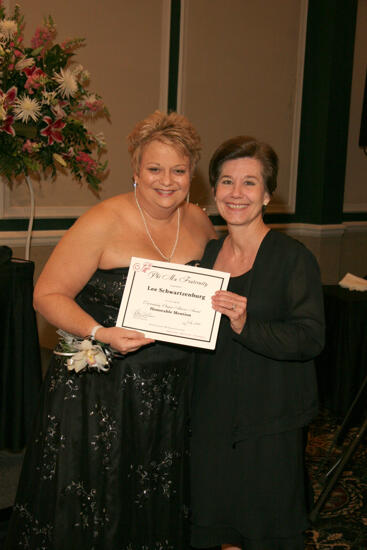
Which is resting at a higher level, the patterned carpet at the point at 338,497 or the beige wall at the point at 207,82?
the beige wall at the point at 207,82

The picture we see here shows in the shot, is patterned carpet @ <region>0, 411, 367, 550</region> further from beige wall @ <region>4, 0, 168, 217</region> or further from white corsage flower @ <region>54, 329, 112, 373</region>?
beige wall @ <region>4, 0, 168, 217</region>

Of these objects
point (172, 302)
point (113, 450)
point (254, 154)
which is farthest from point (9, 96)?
point (113, 450)

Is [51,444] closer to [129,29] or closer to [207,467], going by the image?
[207,467]

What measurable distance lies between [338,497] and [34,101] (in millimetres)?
2782

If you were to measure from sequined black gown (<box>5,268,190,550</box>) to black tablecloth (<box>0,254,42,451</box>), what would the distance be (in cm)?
126

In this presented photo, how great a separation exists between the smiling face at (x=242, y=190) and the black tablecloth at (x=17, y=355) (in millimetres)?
1770

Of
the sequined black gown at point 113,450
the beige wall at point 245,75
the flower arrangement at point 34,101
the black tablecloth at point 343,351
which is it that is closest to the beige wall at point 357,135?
the beige wall at point 245,75

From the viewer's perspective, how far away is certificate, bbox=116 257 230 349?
196 centimetres

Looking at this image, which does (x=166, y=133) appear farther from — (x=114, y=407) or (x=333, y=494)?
(x=333, y=494)

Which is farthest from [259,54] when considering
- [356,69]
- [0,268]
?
[0,268]

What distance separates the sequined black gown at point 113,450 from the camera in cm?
220

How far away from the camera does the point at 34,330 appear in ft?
11.6

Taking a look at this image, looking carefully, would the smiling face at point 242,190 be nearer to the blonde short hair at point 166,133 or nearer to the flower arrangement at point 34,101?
the blonde short hair at point 166,133

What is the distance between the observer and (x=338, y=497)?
340 centimetres
